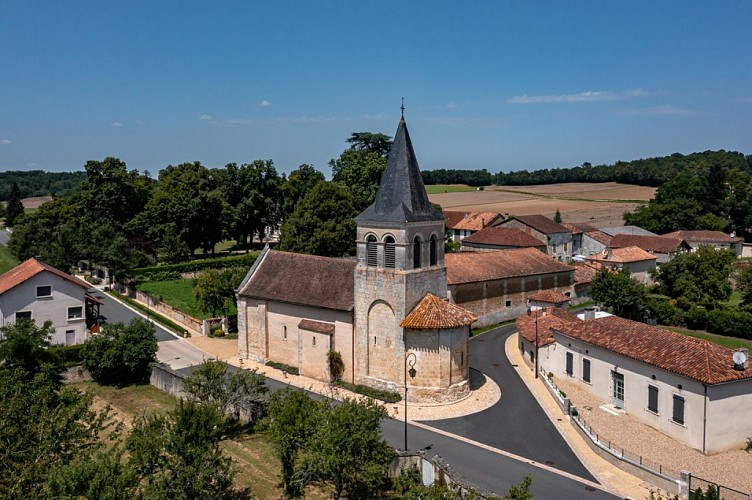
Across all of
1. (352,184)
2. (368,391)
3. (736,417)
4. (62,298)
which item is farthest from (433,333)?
(352,184)

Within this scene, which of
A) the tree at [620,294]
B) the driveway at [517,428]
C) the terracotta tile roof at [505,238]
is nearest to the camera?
the driveway at [517,428]

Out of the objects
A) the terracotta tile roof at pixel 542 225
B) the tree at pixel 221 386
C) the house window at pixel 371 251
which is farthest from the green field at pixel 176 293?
the terracotta tile roof at pixel 542 225

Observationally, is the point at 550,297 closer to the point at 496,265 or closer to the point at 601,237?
the point at 496,265

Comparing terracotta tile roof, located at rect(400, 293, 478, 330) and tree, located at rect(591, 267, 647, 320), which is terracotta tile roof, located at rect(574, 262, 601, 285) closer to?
tree, located at rect(591, 267, 647, 320)

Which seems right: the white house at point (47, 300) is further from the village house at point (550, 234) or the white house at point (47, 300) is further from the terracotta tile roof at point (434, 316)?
the village house at point (550, 234)

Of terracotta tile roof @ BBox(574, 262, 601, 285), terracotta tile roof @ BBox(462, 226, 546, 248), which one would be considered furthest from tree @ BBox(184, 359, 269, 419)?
terracotta tile roof @ BBox(462, 226, 546, 248)

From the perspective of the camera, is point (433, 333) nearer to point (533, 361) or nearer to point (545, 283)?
point (533, 361)
